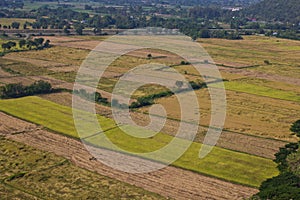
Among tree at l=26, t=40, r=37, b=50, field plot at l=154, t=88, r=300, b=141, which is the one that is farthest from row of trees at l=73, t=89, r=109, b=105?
tree at l=26, t=40, r=37, b=50

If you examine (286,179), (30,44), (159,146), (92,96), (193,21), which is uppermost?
(193,21)

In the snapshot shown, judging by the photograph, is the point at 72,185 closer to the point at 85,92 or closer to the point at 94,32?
the point at 85,92

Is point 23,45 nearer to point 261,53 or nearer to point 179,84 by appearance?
point 179,84

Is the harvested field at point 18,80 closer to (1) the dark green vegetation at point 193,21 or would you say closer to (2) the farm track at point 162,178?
(2) the farm track at point 162,178

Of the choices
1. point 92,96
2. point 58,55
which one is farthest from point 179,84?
point 58,55

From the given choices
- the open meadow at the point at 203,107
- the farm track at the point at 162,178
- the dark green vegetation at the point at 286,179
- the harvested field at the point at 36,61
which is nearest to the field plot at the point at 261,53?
the open meadow at the point at 203,107

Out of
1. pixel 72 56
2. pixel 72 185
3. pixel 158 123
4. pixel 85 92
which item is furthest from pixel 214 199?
pixel 72 56
